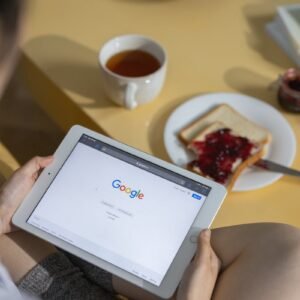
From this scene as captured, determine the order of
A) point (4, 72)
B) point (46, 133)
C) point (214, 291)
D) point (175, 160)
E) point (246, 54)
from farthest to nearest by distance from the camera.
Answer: point (46, 133) < point (246, 54) < point (175, 160) < point (214, 291) < point (4, 72)

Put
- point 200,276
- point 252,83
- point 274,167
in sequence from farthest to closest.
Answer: point 252,83
point 274,167
point 200,276

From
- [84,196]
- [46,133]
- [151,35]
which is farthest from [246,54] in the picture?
[46,133]

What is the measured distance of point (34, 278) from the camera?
804 mm

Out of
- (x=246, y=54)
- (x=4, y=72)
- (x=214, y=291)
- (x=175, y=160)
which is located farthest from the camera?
(x=246, y=54)

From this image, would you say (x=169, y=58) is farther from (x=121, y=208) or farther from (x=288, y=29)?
(x=121, y=208)

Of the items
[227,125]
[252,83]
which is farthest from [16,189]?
[252,83]

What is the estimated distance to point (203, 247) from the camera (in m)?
0.74

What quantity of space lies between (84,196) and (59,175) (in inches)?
2.0

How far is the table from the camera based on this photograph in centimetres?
97

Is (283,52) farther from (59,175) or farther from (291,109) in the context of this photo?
(59,175)

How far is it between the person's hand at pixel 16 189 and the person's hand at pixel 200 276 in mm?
259

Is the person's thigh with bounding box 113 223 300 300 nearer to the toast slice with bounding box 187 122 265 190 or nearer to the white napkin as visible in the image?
the toast slice with bounding box 187 122 265 190

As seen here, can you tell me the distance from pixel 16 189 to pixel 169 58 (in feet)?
1.35

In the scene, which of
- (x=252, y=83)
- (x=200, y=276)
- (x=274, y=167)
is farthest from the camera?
(x=252, y=83)
